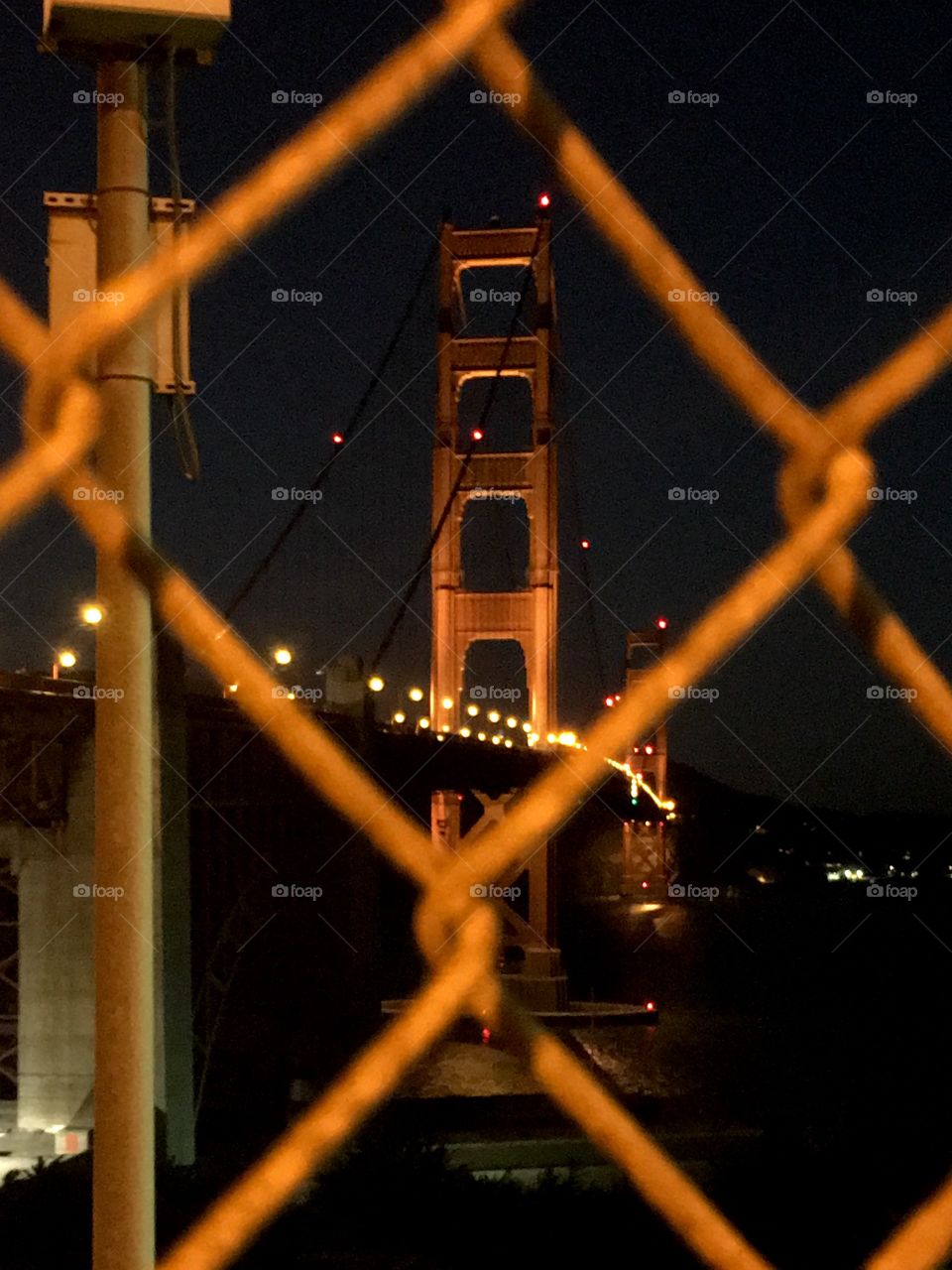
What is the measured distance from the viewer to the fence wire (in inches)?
37.3

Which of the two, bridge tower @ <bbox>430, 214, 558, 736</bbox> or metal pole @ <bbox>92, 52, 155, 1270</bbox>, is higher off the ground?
bridge tower @ <bbox>430, 214, 558, 736</bbox>

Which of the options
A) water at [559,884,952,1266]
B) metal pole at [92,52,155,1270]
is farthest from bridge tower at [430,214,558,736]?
metal pole at [92,52,155,1270]

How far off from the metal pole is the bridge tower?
82.5 ft

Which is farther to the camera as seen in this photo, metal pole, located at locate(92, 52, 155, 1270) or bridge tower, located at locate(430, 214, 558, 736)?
bridge tower, located at locate(430, 214, 558, 736)

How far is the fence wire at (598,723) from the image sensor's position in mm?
947

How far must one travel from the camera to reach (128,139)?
1172 mm

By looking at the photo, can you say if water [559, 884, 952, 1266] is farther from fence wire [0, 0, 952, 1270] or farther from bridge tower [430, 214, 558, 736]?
bridge tower [430, 214, 558, 736]

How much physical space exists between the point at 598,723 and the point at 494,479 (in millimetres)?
28545

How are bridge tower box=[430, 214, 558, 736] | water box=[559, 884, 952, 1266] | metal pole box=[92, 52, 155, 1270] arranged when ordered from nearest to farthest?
metal pole box=[92, 52, 155, 1270] < water box=[559, 884, 952, 1266] < bridge tower box=[430, 214, 558, 736]

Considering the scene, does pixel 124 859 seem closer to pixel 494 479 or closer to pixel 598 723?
pixel 598 723

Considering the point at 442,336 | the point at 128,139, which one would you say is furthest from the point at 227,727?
the point at 442,336

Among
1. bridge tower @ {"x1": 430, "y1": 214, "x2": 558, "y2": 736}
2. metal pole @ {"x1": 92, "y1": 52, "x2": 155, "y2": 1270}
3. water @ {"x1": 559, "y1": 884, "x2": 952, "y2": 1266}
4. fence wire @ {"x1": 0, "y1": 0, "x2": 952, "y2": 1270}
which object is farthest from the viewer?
bridge tower @ {"x1": 430, "y1": 214, "x2": 558, "y2": 736}

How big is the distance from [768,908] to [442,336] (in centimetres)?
Answer: 6212

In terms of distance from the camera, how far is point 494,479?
1158 inches
